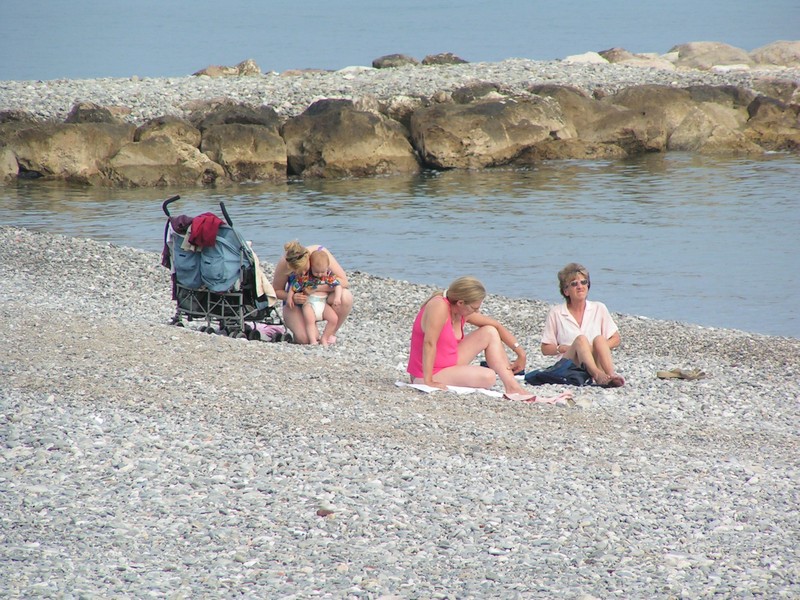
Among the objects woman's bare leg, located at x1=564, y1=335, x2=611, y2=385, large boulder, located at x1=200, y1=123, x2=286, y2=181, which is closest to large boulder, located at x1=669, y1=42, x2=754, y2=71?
large boulder, located at x1=200, y1=123, x2=286, y2=181

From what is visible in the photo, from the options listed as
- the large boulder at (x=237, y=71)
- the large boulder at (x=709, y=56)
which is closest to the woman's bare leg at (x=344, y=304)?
the large boulder at (x=237, y=71)

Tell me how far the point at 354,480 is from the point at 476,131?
78.5 ft

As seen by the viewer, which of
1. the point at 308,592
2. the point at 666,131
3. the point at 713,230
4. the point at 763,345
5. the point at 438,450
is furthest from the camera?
the point at 666,131

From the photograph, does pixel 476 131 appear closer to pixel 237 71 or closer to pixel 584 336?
pixel 237 71

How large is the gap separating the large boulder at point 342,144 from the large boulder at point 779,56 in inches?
1034

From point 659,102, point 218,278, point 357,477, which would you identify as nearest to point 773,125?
point 659,102

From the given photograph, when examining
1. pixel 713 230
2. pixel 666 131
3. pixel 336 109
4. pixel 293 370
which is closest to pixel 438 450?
pixel 293 370

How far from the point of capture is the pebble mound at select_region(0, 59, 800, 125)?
33.8 m

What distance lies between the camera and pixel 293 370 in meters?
7.64

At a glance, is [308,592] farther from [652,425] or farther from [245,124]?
[245,124]

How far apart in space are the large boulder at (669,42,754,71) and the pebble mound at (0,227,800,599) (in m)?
42.1

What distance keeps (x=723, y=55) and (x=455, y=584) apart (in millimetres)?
48660

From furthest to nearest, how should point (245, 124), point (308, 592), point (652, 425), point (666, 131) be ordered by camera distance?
point (666, 131)
point (245, 124)
point (652, 425)
point (308, 592)

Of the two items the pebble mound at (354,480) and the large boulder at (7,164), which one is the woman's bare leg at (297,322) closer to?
the pebble mound at (354,480)
